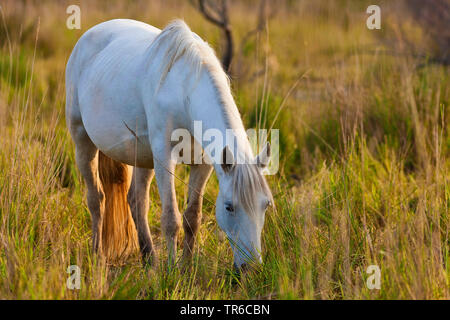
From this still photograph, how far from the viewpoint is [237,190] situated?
2.48 metres

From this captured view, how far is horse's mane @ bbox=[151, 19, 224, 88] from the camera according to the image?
2.90 m

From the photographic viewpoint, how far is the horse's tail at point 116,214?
372cm

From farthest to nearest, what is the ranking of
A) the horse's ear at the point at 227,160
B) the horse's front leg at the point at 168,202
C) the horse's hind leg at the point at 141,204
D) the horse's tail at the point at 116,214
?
the horse's tail at the point at 116,214
the horse's hind leg at the point at 141,204
the horse's front leg at the point at 168,202
the horse's ear at the point at 227,160

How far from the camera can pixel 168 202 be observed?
3.13 meters

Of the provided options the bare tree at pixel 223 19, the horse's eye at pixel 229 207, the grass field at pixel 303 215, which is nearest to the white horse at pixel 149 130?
the horse's eye at pixel 229 207

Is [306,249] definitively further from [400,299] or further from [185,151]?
[185,151]

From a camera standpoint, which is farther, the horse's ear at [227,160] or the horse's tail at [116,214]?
the horse's tail at [116,214]

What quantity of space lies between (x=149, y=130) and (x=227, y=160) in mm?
721

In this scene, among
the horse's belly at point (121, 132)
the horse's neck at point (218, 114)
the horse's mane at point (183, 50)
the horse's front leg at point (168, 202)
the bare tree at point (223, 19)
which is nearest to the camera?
the horse's neck at point (218, 114)

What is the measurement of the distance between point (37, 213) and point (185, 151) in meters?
0.87

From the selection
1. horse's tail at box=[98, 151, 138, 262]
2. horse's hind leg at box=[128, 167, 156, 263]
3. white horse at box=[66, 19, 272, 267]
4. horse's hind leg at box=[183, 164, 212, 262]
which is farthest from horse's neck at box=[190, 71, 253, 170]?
horse's tail at box=[98, 151, 138, 262]

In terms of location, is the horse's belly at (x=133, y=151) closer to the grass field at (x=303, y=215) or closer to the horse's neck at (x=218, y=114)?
the grass field at (x=303, y=215)

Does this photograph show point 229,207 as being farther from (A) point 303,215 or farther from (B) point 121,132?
(B) point 121,132

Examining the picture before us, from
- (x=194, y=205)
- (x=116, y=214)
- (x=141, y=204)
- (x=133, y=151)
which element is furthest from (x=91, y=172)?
(x=194, y=205)
